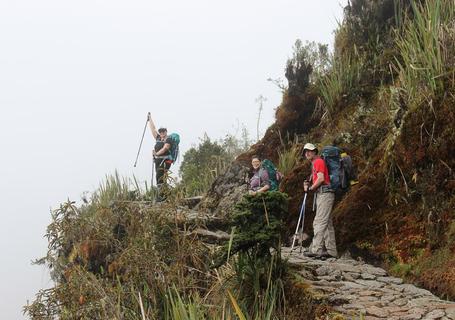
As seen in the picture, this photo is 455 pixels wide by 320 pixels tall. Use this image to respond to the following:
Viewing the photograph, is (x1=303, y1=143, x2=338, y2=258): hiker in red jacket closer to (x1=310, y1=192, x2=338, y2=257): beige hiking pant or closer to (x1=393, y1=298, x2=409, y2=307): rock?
(x1=310, y1=192, x2=338, y2=257): beige hiking pant

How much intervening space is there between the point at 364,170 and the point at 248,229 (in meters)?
3.16

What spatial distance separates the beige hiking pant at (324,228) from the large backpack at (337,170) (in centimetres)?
18

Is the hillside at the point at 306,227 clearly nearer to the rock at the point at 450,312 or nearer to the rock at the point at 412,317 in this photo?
the rock at the point at 450,312

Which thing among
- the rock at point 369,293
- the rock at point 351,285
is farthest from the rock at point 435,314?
the rock at point 351,285

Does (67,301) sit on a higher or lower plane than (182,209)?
lower

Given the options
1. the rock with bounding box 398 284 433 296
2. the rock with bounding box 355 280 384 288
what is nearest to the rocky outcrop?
the rock with bounding box 355 280 384 288

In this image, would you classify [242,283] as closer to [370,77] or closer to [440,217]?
[440,217]

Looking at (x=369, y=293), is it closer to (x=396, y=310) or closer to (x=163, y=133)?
(x=396, y=310)

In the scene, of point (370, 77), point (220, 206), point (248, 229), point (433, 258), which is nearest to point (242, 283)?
point (248, 229)

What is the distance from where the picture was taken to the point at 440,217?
21.0 feet

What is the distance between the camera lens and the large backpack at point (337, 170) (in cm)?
743

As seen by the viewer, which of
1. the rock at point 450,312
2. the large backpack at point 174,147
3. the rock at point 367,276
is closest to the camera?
the rock at point 450,312

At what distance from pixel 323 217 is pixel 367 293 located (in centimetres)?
190

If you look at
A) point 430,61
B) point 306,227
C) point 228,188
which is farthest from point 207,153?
point 430,61
